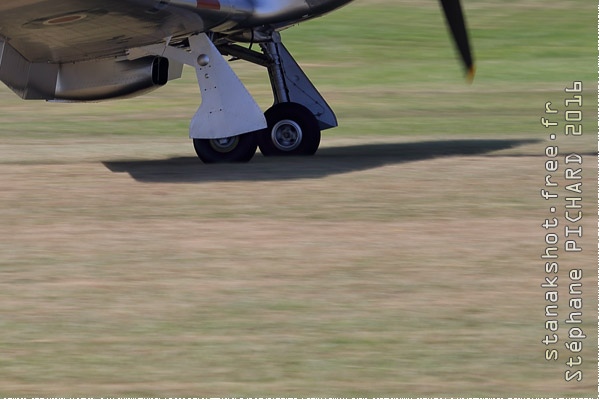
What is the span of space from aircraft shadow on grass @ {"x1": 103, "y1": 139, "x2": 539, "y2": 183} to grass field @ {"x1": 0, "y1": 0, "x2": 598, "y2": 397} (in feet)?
0.18

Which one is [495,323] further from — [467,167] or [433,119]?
[433,119]

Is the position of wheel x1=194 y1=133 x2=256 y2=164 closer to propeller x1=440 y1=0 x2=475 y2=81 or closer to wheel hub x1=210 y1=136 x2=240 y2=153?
wheel hub x1=210 y1=136 x2=240 y2=153

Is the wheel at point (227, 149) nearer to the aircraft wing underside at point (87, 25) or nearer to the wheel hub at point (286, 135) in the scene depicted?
the wheel hub at point (286, 135)

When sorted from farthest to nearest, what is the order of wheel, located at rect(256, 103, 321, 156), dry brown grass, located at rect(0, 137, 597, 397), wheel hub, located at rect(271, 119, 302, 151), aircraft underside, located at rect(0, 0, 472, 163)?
wheel hub, located at rect(271, 119, 302, 151), wheel, located at rect(256, 103, 321, 156), aircraft underside, located at rect(0, 0, 472, 163), dry brown grass, located at rect(0, 137, 597, 397)

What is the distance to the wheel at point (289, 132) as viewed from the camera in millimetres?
16141

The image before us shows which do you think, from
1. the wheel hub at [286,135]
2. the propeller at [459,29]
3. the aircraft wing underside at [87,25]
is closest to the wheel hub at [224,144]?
the wheel hub at [286,135]

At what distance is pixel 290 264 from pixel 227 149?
5719mm

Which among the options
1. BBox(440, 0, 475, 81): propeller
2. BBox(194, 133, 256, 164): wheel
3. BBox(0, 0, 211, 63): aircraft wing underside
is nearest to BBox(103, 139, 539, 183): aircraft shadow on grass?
BBox(194, 133, 256, 164): wheel

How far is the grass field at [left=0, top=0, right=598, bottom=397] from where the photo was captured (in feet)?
24.7

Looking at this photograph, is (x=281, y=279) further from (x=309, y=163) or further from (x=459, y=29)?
(x=459, y=29)

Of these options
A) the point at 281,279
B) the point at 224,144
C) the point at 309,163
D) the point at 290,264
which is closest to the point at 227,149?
the point at 224,144

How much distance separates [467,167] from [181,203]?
4.22 m

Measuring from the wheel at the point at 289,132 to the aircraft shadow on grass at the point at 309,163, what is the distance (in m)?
0.21

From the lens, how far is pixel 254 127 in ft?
49.6
